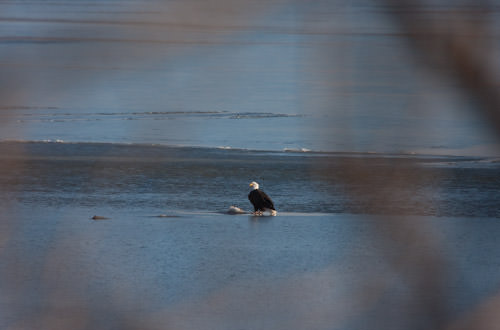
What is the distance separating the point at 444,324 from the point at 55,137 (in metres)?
0.67

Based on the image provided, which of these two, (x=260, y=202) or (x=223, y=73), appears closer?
(x=223, y=73)

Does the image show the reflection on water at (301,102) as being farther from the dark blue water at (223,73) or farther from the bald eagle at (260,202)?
the bald eagle at (260,202)

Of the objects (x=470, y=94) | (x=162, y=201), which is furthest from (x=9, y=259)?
(x=162, y=201)

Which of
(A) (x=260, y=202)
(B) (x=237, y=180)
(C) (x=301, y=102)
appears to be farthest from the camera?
(B) (x=237, y=180)

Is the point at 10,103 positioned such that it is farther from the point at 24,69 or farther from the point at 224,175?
the point at 224,175

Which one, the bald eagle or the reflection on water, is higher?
the bald eagle

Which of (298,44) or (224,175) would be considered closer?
(298,44)

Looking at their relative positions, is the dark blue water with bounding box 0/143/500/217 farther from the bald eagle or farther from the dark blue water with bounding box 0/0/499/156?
the bald eagle

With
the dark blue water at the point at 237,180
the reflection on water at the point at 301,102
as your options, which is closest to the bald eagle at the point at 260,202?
the dark blue water at the point at 237,180

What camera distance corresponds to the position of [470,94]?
29.3 inches

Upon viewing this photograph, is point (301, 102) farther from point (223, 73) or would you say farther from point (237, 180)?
point (237, 180)

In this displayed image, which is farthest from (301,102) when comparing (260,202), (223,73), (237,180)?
(237,180)

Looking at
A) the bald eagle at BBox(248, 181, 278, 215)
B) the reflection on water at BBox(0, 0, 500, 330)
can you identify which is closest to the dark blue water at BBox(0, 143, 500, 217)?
the reflection on water at BBox(0, 0, 500, 330)

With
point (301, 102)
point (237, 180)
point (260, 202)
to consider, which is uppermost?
point (237, 180)
